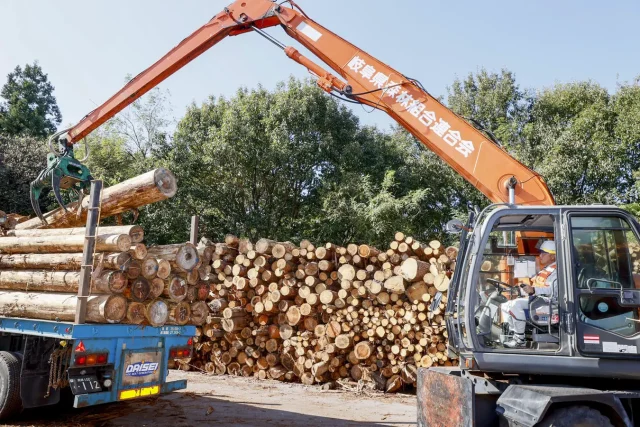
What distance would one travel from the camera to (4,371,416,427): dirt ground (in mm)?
5891

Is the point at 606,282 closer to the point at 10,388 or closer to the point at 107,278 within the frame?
the point at 107,278

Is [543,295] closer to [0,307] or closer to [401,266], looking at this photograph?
[401,266]

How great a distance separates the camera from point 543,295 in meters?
4.07

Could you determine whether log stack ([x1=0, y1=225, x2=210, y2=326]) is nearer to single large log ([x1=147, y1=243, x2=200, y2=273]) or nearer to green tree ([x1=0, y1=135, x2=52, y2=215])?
single large log ([x1=147, y1=243, x2=200, y2=273])

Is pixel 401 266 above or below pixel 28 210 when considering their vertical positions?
below

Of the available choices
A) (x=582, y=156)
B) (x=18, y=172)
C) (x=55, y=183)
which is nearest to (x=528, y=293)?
(x=55, y=183)

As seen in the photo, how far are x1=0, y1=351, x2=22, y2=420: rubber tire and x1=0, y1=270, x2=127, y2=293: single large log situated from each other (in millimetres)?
803

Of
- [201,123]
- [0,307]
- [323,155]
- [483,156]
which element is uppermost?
[201,123]

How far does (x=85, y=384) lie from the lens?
4941 mm

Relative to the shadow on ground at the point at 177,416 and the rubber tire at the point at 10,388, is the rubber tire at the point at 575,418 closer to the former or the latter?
the shadow on ground at the point at 177,416

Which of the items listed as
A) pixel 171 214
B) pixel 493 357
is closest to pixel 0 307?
pixel 493 357

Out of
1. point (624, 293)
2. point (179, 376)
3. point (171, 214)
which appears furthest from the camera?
point (171, 214)

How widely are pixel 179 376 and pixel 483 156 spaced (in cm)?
641

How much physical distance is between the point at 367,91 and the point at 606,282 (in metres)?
3.68
